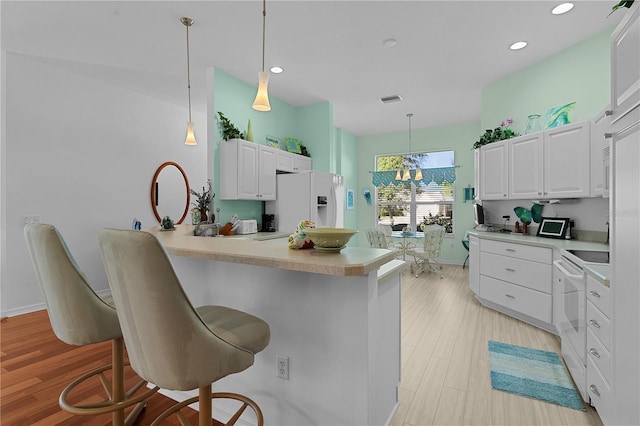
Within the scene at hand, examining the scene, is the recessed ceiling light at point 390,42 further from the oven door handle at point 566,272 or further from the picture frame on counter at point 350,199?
the picture frame on counter at point 350,199

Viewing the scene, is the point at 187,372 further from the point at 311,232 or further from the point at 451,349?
the point at 451,349

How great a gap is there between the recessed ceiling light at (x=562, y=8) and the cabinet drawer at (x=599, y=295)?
7.81 ft

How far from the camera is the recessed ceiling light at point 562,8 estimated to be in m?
2.67

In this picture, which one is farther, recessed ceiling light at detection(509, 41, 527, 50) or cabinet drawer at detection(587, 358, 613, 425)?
recessed ceiling light at detection(509, 41, 527, 50)

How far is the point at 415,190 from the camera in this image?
7.13 meters

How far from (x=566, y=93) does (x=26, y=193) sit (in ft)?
20.5

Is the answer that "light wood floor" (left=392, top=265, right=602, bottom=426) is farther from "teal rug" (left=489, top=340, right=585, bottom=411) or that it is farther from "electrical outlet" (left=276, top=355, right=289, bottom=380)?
"electrical outlet" (left=276, top=355, right=289, bottom=380)

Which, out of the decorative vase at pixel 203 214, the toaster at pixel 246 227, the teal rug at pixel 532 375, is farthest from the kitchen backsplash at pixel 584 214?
the decorative vase at pixel 203 214

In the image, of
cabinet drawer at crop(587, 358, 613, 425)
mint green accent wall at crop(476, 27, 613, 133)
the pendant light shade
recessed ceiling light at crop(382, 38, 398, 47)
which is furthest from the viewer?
recessed ceiling light at crop(382, 38, 398, 47)

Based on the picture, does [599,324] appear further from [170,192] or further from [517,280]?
[170,192]

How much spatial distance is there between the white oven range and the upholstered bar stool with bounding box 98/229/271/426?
2.20m

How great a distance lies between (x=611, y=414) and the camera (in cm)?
150

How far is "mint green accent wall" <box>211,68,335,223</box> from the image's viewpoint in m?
3.81

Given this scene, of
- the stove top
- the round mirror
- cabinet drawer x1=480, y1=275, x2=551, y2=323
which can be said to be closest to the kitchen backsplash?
cabinet drawer x1=480, y1=275, x2=551, y2=323
